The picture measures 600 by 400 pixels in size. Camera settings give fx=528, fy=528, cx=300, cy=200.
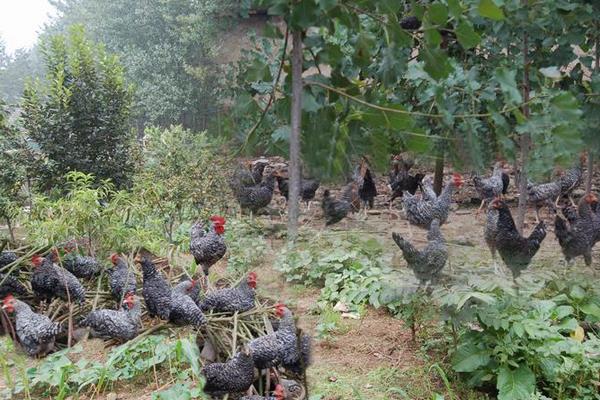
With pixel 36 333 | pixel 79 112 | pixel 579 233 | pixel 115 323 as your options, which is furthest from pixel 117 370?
pixel 79 112

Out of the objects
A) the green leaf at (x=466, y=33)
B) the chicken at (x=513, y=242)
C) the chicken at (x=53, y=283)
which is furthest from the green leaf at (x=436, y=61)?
the chicken at (x=53, y=283)

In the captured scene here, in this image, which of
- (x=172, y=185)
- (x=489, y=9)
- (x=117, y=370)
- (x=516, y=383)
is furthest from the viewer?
(x=172, y=185)

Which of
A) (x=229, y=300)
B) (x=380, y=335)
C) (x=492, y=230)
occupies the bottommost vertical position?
(x=380, y=335)

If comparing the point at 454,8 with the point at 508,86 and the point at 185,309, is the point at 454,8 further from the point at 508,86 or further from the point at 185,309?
the point at 185,309

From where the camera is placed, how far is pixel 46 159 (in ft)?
11.8

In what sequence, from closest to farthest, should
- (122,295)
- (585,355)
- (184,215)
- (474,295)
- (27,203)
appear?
1. (474,295)
2. (585,355)
3. (122,295)
4. (184,215)
5. (27,203)

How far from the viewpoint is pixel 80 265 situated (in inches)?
98.9

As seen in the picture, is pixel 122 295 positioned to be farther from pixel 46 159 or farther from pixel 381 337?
pixel 46 159

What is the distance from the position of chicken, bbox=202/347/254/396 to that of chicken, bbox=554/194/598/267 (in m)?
1.22

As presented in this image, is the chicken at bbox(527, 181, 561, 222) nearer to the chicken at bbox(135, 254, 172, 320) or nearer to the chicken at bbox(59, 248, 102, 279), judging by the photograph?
the chicken at bbox(135, 254, 172, 320)

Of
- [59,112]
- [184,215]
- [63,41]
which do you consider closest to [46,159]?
[59,112]

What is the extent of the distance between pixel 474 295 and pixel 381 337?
86 centimetres

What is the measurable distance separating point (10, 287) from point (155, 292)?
32.5 inches

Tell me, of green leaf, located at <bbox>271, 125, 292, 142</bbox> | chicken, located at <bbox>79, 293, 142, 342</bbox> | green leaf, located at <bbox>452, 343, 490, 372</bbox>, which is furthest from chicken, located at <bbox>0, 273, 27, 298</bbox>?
green leaf, located at <bbox>271, 125, 292, 142</bbox>
